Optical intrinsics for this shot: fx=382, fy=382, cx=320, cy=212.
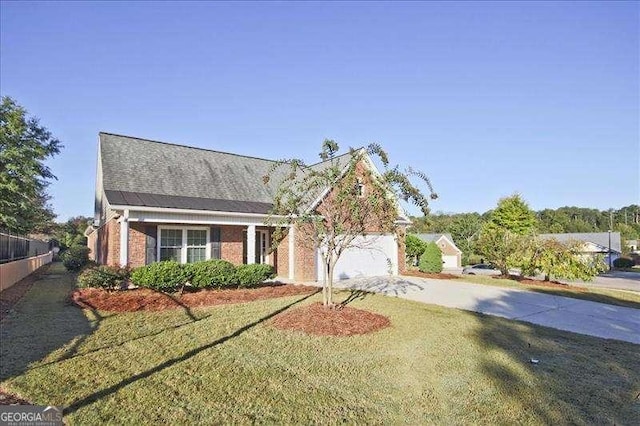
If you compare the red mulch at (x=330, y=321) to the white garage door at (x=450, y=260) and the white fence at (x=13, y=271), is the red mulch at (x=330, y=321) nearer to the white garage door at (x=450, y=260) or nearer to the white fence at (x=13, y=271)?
the white fence at (x=13, y=271)

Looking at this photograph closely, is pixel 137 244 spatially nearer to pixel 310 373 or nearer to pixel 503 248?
pixel 310 373

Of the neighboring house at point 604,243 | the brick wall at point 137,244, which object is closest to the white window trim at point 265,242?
the brick wall at point 137,244

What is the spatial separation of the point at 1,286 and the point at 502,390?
16491 millimetres

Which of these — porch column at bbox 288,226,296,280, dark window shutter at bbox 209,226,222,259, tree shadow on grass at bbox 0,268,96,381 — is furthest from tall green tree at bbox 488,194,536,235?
tree shadow on grass at bbox 0,268,96,381

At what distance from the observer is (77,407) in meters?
4.51

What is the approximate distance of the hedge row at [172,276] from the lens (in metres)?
12.1

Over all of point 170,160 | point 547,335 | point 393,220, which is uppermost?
point 170,160

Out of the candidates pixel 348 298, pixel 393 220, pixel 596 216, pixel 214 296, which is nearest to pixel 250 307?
pixel 214 296

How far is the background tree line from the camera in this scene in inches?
2384

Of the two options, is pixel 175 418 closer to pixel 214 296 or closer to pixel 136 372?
pixel 136 372

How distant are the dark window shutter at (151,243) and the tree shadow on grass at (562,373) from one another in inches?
454

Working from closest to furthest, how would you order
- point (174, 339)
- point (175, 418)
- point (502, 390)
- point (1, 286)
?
point (175, 418) < point (502, 390) < point (174, 339) < point (1, 286)

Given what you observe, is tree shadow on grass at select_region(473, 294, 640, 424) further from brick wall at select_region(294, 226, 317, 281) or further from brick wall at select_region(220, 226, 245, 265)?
brick wall at select_region(220, 226, 245, 265)

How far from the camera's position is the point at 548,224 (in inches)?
3275
